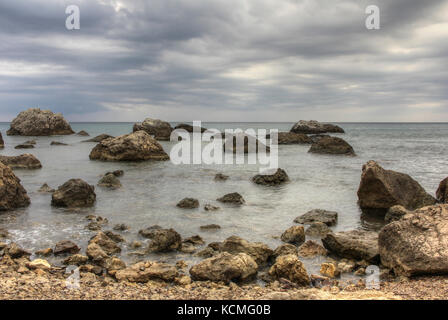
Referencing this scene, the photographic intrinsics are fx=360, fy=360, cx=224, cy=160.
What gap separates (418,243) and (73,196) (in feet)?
34.8

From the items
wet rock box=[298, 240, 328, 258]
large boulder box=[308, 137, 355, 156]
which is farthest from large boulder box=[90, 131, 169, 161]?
wet rock box=[298, 240, 328, 258]

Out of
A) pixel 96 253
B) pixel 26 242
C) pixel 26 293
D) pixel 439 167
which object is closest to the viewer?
pixel 26 293

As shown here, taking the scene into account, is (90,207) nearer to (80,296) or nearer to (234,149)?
(80,296)

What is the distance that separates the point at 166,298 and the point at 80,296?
1.20 meters

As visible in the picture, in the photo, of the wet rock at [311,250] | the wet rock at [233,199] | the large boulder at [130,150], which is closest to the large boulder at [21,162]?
the large boulder at [130,150]

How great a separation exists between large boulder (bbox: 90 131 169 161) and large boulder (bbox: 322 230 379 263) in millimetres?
20734

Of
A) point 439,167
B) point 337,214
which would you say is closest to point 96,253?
point 337,214

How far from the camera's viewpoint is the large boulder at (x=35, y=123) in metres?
62.9

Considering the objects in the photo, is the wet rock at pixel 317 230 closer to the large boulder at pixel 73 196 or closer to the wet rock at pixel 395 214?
the wet rock at pixel 395 214

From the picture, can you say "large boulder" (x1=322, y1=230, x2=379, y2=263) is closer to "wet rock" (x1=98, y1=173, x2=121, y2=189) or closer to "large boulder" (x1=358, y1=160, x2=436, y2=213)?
"large boulder" (x1=358, y1=160, x2=436, y2=213)

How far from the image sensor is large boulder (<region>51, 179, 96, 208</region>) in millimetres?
12398

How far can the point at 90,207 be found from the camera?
1245 centimetres

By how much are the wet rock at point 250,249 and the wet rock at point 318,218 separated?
3.26m

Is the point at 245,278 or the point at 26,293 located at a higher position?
the point at 26,293
